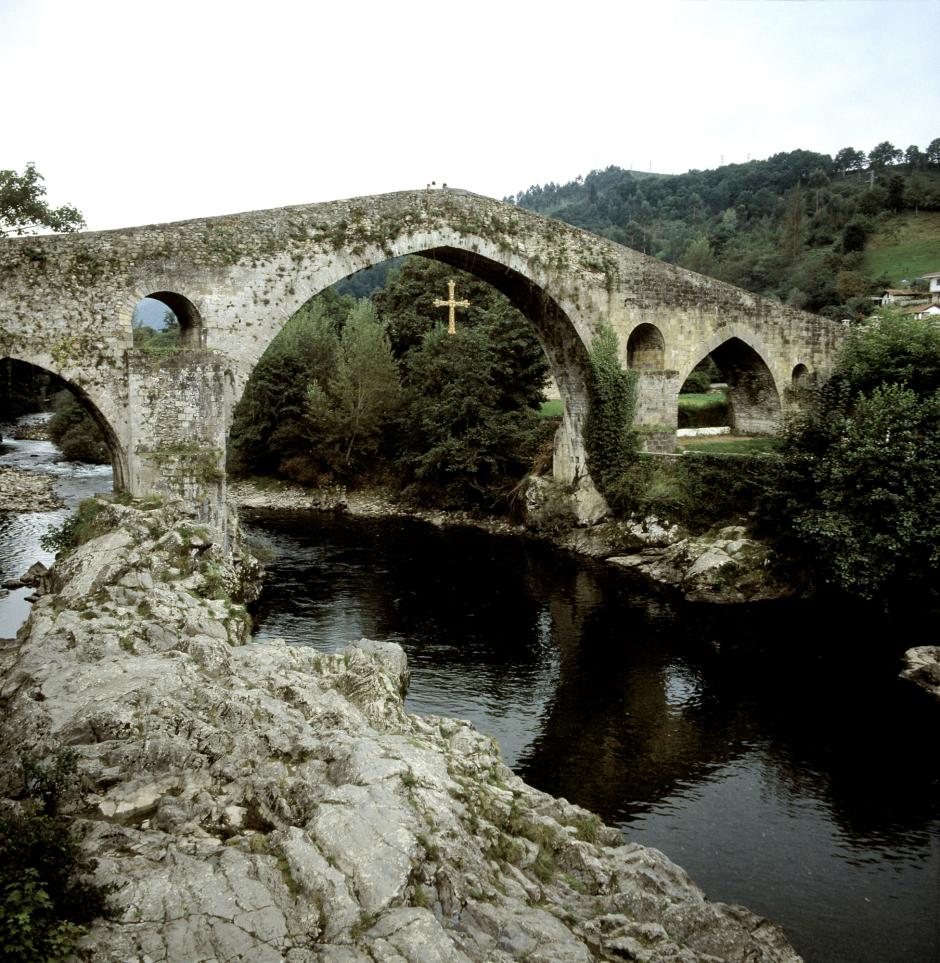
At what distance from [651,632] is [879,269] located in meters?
43.0

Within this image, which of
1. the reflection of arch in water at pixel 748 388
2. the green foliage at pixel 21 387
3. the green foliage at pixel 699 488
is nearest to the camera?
the green foliage at pixel 21 387

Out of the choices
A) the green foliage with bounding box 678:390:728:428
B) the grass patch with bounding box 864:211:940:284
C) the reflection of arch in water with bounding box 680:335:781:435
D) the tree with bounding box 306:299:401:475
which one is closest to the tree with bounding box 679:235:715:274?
the grass patch with bounding box 864:211:940:284

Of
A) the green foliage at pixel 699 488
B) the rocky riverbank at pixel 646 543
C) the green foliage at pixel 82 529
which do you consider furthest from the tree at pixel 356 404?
the green foliage at pixel 82 529

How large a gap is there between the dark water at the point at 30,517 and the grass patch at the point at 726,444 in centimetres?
1519

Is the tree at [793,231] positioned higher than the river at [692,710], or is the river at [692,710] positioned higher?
the tree at [793,231]

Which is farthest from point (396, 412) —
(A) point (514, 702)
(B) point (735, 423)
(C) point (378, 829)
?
(C) point (378, 829)

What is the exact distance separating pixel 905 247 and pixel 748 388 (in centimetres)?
3466

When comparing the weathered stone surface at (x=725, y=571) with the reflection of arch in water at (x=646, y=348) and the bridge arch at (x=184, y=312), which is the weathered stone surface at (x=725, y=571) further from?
the bridge arch at (x=184, y=312)

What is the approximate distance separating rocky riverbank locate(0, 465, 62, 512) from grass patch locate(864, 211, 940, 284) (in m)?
44.5

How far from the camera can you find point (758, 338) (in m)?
22.8

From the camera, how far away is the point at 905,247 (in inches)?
1989

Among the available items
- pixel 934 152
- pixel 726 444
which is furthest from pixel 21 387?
pixel 934 152

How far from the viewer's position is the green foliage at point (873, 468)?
1370cm

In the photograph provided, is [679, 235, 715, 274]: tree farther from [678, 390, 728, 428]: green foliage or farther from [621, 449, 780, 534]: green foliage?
[621, 449, 780, 534]: green foliage
